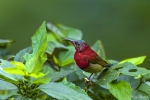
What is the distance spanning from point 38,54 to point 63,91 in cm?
11

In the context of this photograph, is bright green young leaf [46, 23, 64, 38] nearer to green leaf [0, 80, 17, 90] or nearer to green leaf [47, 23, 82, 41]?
green leaf [47, 23, 82, 41]

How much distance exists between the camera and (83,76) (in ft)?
3.94

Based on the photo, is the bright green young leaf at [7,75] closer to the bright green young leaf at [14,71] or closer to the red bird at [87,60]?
the bright green young leaf at [14,71]

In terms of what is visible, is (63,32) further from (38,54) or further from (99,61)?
(38,54)

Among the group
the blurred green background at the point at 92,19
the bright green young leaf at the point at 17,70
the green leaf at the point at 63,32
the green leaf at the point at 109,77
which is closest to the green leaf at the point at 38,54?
the bright green young leaf at the point at 17,70

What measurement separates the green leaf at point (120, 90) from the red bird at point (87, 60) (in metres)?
0.14

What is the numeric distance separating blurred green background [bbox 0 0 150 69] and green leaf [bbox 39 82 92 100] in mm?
3665

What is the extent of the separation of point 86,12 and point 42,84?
406cm

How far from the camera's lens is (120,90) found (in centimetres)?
97

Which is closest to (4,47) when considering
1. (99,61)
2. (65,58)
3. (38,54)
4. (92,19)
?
(65,58)

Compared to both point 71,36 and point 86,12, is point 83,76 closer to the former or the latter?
point 71,36

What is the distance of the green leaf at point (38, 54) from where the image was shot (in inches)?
33.8

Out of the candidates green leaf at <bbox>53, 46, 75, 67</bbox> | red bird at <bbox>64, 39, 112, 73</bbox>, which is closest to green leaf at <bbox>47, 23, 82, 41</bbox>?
green leaf at <bbox>53, 46, 75, 67</bbox>

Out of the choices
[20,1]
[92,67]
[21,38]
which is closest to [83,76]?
[92,67]
